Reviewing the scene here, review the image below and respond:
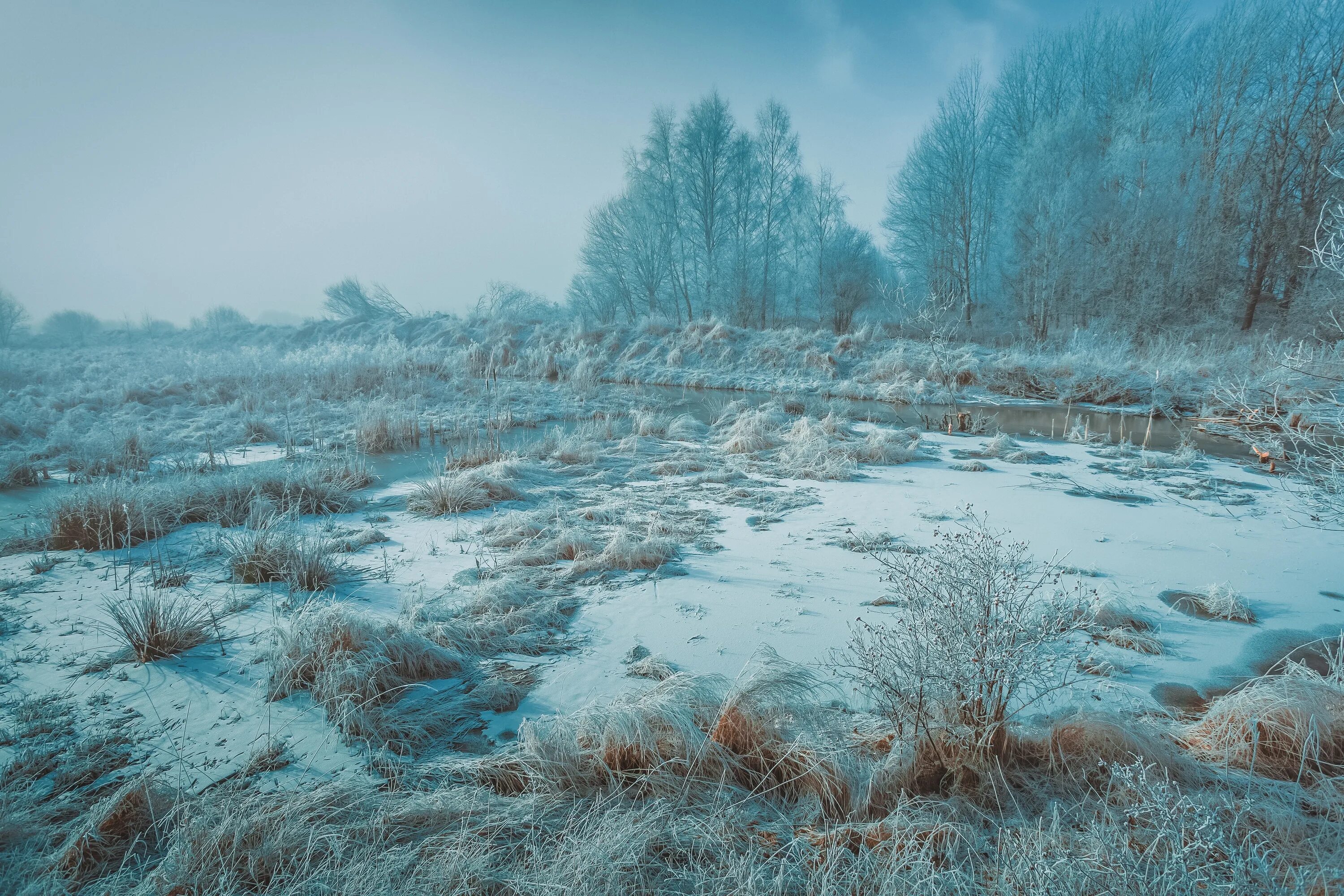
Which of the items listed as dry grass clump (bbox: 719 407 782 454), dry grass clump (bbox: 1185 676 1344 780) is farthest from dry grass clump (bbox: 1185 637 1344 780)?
dry grass clump (bbox: 719 407 782 454)

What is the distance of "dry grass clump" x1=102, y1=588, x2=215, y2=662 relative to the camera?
117 inches

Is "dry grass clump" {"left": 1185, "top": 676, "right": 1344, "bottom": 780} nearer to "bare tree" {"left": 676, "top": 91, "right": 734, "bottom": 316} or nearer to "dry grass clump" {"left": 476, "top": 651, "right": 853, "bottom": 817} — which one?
"dry grass clump" {"left": 476, "top": 651, "right": 853, "bottom": 817}

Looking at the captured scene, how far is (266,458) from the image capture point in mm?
8008

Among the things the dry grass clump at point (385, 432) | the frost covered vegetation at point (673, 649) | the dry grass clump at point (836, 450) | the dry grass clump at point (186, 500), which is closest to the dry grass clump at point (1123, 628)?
the frost covered vegetation at point (673, 649)

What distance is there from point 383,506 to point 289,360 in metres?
12.1

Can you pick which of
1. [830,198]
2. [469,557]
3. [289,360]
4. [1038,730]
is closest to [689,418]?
[469,557]

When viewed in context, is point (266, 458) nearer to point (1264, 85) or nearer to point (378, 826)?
point (378, 826)

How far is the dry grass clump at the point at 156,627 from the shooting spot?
2.98 metres

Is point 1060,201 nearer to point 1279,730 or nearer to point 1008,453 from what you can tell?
point 1008,453

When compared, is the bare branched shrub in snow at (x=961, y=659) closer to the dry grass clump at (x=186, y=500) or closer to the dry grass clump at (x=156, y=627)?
the dry grass clump at (x=156, y=627)

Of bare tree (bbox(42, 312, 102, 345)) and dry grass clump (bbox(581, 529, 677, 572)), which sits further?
bare tree (bbox(42, 312, 102, 345))

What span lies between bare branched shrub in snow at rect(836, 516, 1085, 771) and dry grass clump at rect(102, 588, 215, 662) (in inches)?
132

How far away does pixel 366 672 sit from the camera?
8.91 feet

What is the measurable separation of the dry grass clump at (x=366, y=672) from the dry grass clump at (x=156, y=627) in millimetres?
555
